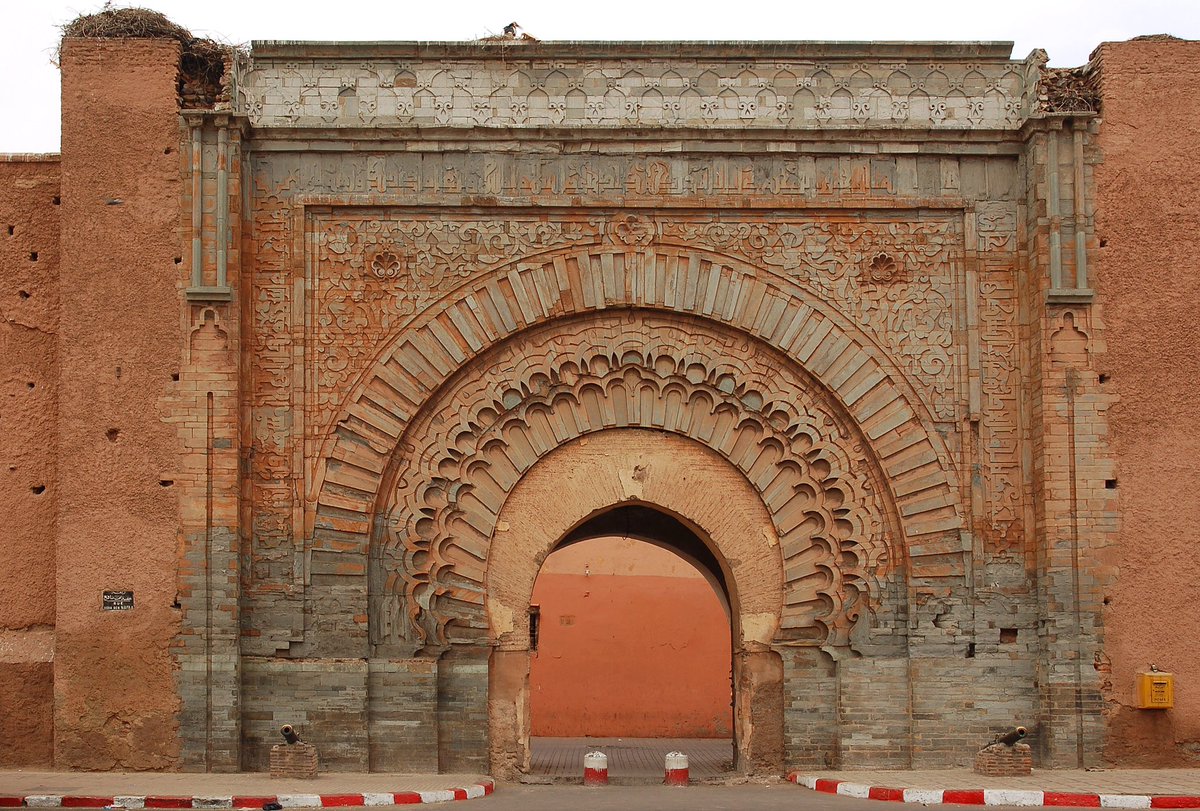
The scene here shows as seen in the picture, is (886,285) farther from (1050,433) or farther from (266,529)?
(266,529)

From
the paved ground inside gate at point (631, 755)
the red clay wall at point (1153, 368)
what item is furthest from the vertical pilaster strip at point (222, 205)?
the red clay wall at point (1153, 368)

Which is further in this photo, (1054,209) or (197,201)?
(1054,209)

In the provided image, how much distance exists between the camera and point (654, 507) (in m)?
11.1

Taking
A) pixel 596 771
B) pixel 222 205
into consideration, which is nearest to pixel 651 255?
pixel 222 205

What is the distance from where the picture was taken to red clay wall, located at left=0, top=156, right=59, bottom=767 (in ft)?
35.3

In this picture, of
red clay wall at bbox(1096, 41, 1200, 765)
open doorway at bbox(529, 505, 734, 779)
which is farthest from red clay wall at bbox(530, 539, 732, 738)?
red clay wall at bbox(1096, 41, 1200, 765)

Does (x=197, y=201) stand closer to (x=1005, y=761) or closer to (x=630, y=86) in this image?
(x=630, y=86)

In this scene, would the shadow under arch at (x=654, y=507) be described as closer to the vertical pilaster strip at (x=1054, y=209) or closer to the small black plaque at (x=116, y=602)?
the small black plaque at (x=116, y=602)

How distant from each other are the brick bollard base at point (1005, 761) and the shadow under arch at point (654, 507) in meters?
1.44

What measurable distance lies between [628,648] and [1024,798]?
32.4 ft

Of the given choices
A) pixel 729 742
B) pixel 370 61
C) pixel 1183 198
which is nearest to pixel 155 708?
pixel 370 61

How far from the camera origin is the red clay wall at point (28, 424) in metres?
10.8

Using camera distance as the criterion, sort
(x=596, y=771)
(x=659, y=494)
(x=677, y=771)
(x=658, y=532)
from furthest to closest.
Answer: (x=658, y=532) < (x=596, y=771) < (x=677, y=771) < (x=659, y=494)

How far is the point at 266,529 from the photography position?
10.7 meters
